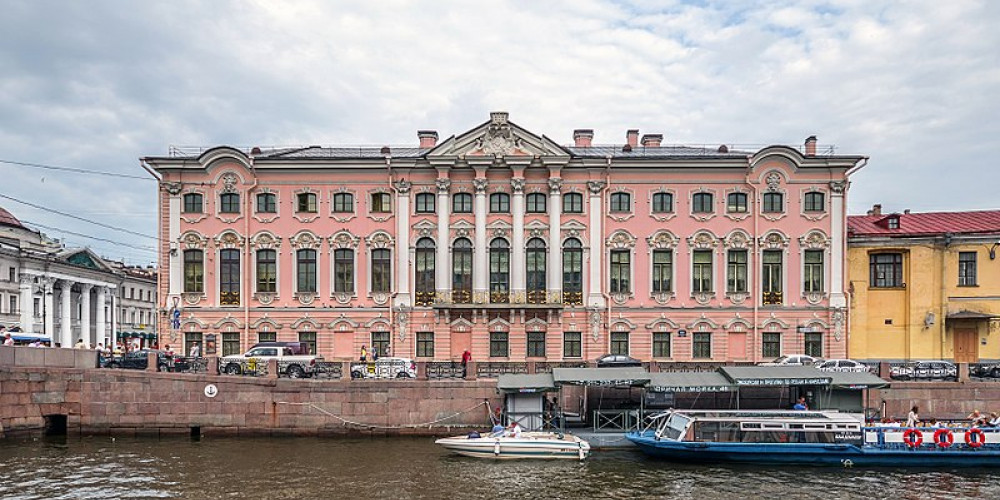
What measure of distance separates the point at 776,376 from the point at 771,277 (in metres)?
12.1

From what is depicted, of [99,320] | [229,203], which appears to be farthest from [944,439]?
[99,320]

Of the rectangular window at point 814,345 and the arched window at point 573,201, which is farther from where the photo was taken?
the arched window at point 573,201

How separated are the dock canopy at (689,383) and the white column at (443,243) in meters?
13.2

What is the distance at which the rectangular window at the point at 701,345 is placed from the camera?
126ft

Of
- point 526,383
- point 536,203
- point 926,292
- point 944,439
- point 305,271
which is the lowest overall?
point 944,439

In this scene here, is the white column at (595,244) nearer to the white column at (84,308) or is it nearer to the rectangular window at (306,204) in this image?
the rectangular window at (306,204)

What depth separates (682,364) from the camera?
3281cm

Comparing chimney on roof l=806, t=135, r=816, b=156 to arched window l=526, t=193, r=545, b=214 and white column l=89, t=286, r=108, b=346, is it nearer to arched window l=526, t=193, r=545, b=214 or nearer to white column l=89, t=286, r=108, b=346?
arched window l=526, t=193, r=545, b=214

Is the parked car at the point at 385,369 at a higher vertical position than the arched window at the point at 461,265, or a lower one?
lower

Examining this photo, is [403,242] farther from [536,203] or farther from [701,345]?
[701,345]

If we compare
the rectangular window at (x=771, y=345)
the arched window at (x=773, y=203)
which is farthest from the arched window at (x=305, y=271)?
the arched window at (x=773, y=203)

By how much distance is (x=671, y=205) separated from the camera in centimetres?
3859

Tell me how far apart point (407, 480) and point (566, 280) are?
18.1 metres

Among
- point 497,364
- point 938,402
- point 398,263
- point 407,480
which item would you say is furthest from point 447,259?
point 938,402
